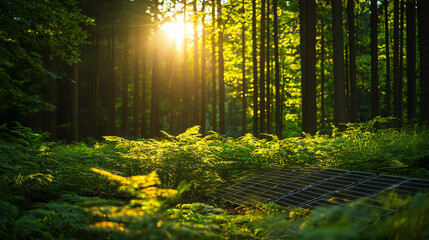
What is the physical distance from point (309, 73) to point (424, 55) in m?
4.70

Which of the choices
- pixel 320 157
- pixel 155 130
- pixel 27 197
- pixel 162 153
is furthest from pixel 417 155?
pixel 155 130

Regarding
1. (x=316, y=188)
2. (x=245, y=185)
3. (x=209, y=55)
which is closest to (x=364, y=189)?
(x=316, y=188)

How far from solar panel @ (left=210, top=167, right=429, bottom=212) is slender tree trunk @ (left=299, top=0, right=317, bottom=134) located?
7.58 metres

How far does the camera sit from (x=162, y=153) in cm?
695

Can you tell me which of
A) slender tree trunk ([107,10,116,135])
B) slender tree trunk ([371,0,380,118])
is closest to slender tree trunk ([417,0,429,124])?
slender tree trunk ([371,0,380,118])

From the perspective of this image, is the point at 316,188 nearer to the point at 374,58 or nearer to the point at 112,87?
the point at 374,58

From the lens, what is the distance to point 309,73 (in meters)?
14.1

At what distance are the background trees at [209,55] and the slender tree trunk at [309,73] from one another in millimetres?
49

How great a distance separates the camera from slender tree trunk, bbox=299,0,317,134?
1397 cm

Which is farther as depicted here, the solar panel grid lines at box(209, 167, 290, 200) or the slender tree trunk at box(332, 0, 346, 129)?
the slender tree trunk at box(332, 0, 346, 129)

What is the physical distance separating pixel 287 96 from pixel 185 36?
1143 centimetres

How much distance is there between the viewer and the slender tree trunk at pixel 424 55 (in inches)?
408

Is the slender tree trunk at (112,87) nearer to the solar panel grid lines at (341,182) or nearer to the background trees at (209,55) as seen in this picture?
the background trees at (209,55)

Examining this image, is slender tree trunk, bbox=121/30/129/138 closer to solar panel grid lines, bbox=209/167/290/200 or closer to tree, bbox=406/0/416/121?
solar panel grid lines, bbox=209/167/290/200
